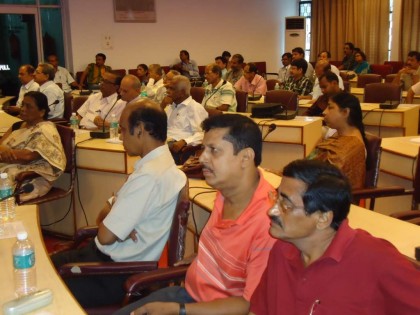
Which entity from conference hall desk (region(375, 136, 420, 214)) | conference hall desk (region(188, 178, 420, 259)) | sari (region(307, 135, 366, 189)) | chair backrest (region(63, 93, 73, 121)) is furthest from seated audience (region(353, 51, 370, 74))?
conference hall desk (region(188, 178, 420, 259))

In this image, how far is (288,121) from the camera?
4914 mm

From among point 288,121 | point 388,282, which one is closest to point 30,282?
point 388,282

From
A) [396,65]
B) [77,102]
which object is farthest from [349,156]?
[396,65]

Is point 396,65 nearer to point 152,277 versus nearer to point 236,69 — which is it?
point 236,69

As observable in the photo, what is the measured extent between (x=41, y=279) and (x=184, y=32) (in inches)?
424

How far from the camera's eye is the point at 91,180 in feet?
13.8

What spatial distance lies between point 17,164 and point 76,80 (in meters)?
6.74

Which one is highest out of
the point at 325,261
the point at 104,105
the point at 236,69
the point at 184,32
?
the point at 184,32

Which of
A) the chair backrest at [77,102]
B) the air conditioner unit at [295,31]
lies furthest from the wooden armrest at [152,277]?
the air conditioner unit at [295,31]

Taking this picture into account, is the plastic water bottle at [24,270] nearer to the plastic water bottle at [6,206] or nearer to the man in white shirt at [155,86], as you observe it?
the plastic water bottle at [6,206]

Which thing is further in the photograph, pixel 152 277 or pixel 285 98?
pixel 285 98

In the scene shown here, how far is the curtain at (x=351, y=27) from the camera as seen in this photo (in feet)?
40.9

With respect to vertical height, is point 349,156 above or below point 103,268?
above

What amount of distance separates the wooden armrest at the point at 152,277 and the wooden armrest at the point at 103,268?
0.11 metres
